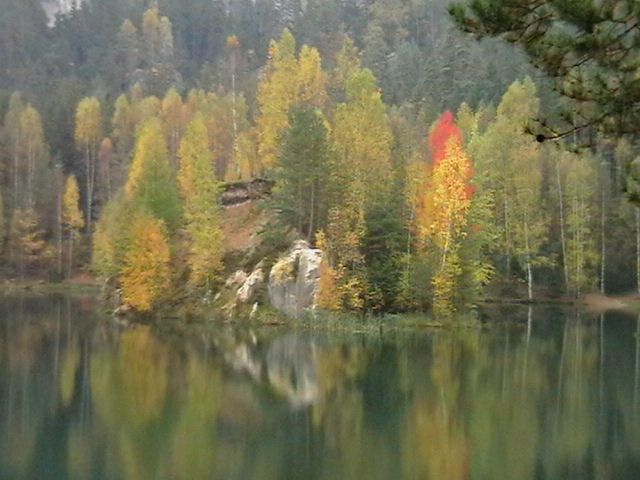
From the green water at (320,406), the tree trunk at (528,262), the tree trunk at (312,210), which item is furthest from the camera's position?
the tree trunk at (528,262)

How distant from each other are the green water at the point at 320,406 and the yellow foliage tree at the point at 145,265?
7.30 meters

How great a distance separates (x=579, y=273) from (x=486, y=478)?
130 ft

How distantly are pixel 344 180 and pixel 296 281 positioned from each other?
18.7ft

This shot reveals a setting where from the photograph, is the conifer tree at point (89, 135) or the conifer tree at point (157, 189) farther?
the conifer tree at point (89, 135)

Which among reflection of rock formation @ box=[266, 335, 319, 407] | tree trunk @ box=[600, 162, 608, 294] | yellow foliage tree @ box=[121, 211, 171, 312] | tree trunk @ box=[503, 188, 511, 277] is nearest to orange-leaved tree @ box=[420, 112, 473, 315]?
reflection of rock formation @ box=[266, 335, 319, 407]

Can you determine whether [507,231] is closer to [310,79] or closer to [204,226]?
[310,79]

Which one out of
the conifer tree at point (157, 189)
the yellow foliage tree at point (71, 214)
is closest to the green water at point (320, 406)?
the conifer tree at point (157, 189)

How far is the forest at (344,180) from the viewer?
3972cm

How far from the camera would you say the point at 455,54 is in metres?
73.2

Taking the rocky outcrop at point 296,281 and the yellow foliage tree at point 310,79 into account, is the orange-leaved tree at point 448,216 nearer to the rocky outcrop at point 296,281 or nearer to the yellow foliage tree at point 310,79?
the rocky outcrop at point 296,281

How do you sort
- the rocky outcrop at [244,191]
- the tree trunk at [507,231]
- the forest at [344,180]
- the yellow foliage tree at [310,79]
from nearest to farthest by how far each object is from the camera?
the forest at [344,180], the rocky outcrop at [244,191], the yellow foliage tree at [310,79], the tree trunk at [507,231]

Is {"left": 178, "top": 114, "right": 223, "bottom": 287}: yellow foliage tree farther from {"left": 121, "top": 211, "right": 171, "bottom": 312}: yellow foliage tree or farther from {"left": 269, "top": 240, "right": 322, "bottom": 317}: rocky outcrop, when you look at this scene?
{"left": 269, "top": 240, "right": 322, "bottom": 317}: rocky outcrop

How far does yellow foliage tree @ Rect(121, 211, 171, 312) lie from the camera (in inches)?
1708

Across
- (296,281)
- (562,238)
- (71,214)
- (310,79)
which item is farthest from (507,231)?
(71,214)
